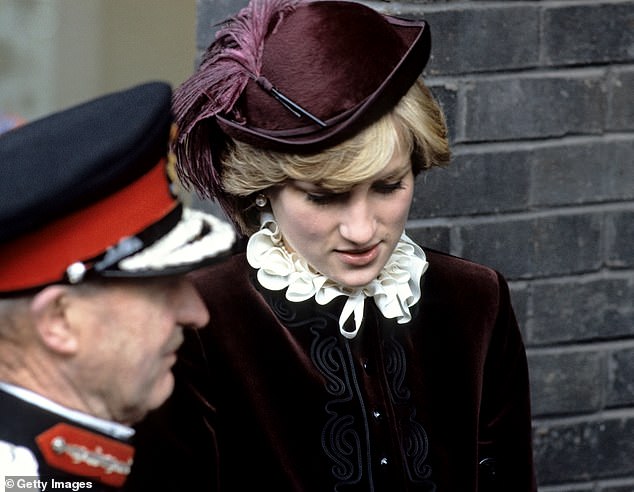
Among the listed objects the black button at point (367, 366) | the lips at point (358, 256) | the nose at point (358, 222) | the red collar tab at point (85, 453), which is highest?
the nose at point (358, 222)

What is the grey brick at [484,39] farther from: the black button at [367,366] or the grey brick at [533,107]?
the black button at [367,366]

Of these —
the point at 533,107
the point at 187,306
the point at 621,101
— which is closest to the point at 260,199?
the point at 187,306

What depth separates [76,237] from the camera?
2127 mm

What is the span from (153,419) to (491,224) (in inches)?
49.5

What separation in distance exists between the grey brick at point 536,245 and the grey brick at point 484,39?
429mm

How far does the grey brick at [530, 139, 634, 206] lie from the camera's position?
370cm

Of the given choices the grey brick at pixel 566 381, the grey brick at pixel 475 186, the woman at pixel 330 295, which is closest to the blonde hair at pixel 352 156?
the woman at pixel 330 295

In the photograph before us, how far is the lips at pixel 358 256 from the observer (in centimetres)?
276

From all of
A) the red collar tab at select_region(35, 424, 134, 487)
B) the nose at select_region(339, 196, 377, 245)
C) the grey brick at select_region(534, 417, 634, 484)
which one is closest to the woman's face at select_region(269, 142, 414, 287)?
the nose at select_region(339, 196, 377, 245)

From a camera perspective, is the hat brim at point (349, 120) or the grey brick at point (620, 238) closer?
the hat brim at point (349, 120)

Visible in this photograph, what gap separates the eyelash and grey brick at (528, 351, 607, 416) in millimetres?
1203

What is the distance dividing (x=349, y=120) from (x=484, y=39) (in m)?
1.06

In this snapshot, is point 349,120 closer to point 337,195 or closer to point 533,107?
point 337,195

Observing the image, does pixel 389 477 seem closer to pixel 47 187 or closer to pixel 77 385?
pixel 77 385
